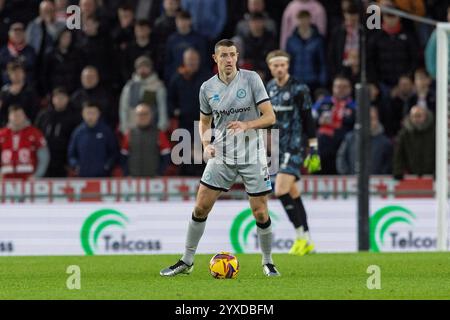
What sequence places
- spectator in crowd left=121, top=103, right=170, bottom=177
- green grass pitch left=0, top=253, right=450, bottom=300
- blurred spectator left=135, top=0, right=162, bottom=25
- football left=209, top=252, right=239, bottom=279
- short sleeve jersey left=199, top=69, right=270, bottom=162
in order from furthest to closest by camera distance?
blurred spectator left=135, top=0, right=162, bottom=25 → spectator in crowd left=121, top=103, right=170, bottom=177 → football left=209, top=252, right=239, bottom=279 → short sleeve jersey left=199, top=69, right=270, bottom=162 → green grass pitch left=0, top=253, right=450, bottom=300

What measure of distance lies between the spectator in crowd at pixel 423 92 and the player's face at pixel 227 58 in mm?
8592

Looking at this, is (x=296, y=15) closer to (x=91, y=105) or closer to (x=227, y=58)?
(x=91, y=105)

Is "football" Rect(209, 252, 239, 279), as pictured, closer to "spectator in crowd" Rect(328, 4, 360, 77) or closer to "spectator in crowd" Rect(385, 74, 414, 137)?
"spectator in crowd" Rect(385, 74, 414, 137)

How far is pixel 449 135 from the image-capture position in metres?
19.5

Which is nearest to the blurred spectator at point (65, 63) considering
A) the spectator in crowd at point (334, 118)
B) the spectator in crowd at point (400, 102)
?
the spectator in crowd at point (334, 118)

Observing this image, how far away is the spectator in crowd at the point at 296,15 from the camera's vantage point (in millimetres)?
20984

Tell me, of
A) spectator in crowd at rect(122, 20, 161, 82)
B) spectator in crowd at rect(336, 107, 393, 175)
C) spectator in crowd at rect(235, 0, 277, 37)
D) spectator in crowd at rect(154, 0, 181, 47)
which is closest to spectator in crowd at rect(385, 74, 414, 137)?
spectator in crowd at rect(336, 107, 393, 175)

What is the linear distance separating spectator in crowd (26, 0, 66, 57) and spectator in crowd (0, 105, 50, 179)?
1889 millimetres

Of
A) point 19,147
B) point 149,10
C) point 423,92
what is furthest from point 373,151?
point 19,147

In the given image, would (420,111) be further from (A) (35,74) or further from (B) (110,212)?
(A) (35,74)

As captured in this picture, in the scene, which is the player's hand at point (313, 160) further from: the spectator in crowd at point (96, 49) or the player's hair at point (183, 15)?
the spectator in crowd at point (96, 49)

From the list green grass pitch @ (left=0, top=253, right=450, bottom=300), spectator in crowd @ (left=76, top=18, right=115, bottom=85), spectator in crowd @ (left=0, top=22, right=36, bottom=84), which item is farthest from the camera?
spectator in crowd @ (left=0, top=22, right=36, bottom=84)

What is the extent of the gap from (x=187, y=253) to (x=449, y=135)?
8.15 meters

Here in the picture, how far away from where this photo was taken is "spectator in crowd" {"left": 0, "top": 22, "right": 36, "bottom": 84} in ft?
70.5
